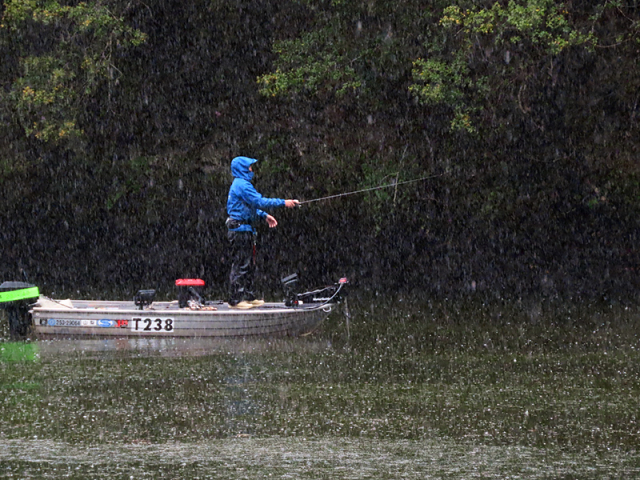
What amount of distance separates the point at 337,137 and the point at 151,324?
9.67 m

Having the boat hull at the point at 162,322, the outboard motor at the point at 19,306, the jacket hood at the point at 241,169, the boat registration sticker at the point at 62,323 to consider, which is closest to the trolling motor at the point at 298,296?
the boat hull at the point at 162,322

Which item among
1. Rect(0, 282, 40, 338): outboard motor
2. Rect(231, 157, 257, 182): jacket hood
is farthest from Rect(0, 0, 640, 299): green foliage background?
Rect(0, 282, 40, 338): outboard motor

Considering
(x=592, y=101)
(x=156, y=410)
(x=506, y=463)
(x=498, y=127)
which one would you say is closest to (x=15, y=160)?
(x=498, y=127)

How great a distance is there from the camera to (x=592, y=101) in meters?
20.4

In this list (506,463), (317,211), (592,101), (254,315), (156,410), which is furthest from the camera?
(317,211)

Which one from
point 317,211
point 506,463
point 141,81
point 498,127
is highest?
point 141,81

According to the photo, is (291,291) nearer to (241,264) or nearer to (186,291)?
(241,264)

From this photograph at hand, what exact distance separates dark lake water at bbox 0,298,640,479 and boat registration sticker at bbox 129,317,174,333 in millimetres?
224

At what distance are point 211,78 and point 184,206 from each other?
11.0ft

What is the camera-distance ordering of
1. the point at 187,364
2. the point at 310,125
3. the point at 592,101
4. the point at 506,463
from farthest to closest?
the point at 310,125 < the point at 592,101 < the point at 187,364 < the point at 506,463

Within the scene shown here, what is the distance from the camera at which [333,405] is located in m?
9.40

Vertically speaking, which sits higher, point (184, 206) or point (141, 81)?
point (141, 81)

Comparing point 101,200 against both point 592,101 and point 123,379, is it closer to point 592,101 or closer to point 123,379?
point 592,101

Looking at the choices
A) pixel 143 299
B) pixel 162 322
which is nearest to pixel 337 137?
pixel 143 299
